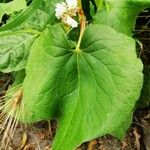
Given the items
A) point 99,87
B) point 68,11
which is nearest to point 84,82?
point 99,87

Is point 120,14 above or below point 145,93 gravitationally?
above

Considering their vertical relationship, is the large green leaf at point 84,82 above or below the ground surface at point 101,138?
above

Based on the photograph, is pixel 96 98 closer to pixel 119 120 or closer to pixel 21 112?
pixel 119 120

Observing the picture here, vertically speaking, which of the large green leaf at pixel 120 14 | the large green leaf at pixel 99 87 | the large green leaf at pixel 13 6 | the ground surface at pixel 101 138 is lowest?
the ground surface at pixel 101 138

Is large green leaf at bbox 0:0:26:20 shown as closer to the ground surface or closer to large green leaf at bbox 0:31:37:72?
large green leaf at bbox 0:31:37:72

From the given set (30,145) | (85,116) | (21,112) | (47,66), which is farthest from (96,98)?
(30,145)

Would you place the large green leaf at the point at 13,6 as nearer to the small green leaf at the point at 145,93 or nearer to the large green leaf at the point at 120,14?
the large green leaf at the point at 120,14

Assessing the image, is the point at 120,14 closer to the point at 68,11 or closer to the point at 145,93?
the point at 68,11

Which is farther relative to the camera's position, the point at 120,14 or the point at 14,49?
the point at 14,49

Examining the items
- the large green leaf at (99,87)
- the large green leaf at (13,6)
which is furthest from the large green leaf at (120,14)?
the large green leaf at (13,6)
